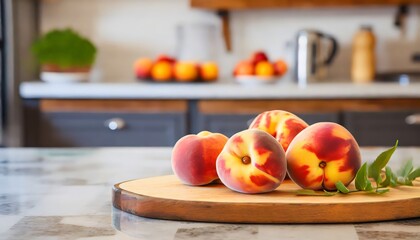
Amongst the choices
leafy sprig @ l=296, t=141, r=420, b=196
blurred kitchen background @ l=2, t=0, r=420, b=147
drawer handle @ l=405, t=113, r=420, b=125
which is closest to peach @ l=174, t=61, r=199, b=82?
blurred kitchen background @ l=2, t=0, r=420, b=147

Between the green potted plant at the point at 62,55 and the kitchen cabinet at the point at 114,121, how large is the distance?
20cm

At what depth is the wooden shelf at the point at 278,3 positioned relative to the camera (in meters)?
3.45

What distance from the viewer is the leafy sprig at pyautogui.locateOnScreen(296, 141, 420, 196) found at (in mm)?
984

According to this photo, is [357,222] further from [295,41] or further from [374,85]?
[295,41]

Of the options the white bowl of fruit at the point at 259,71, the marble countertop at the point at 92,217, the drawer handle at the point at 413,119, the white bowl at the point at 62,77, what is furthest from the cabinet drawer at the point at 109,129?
the marble countertop at the point at 92,217

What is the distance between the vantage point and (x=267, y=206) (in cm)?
93

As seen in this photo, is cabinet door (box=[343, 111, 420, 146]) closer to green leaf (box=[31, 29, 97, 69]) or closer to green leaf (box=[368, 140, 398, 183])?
green leaf (box=[31, 29, 97, 69])

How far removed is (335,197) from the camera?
38.4 inches

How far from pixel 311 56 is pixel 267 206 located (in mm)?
2561

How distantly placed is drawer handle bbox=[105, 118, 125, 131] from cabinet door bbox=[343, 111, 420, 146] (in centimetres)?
93

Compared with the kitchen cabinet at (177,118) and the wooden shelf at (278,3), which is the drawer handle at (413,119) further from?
the wooden shelf at (278,3)

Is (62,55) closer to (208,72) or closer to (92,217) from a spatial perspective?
(208,72)

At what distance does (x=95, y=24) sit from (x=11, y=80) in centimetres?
63

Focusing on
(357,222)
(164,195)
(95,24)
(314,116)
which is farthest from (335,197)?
(95,24)
